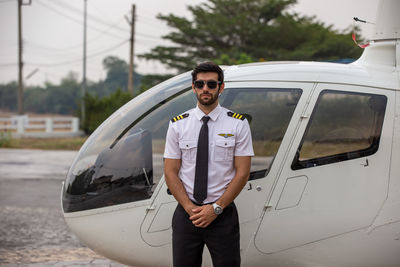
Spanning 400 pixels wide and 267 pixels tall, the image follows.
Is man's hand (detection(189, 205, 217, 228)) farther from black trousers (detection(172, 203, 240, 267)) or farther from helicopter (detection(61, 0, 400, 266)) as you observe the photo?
helicopter (detection(61, 0, 400, 266))

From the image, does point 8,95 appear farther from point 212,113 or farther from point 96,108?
point 212,113

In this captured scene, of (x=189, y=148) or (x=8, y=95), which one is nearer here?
(x=189, y=148)

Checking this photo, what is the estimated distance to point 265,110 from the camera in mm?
3826

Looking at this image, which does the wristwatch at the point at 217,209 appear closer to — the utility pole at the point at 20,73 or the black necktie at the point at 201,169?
the black necktie at the point at 201,169

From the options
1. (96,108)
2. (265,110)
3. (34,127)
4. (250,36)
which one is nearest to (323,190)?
(265,110)

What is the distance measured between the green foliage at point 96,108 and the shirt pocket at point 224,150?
84.0ft

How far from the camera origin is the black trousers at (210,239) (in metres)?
2.81

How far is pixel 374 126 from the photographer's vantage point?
3715 mm

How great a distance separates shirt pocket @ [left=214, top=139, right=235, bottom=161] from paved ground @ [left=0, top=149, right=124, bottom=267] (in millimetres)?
2797

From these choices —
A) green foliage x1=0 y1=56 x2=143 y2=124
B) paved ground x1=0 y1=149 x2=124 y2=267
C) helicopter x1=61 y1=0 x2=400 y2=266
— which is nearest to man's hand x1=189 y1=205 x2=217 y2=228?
helicopter x1=61 y1=0 x2=400 y2=266

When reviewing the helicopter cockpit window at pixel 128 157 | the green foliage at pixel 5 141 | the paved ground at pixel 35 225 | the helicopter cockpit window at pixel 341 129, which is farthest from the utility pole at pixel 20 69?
the helicopter cockpit window at pixel 341 129

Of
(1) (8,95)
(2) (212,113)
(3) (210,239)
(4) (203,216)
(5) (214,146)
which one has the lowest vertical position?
(3) (210,239)

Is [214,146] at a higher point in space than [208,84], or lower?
lower

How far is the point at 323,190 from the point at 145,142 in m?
1.42
